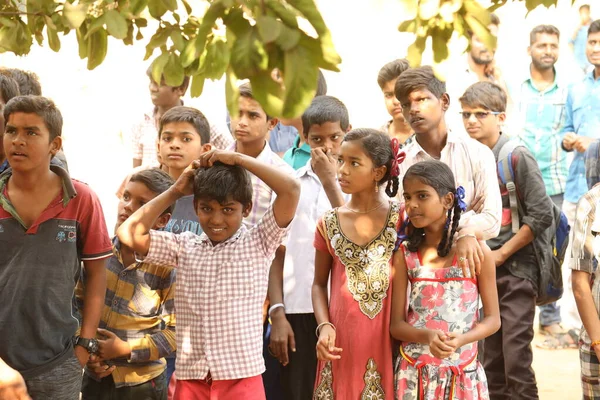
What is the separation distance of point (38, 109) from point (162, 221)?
818mm

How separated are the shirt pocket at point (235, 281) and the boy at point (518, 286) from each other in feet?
6.16

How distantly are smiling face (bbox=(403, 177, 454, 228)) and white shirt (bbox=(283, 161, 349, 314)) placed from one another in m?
0.73

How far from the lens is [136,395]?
4246mm

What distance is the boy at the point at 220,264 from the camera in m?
3.88

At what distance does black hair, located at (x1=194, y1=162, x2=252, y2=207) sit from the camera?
3.93 m

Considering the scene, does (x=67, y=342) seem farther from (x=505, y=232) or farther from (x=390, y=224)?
(x=505, y=232)

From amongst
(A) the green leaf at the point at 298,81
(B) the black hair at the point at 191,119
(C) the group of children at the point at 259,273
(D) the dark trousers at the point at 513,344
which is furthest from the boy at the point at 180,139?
(A) the green leaf at the point at 298,81

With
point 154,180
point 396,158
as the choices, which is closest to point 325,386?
point 396,158

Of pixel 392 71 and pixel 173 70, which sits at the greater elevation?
pixel 392 71

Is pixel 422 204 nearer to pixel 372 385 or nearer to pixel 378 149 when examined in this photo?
pixel 378 149

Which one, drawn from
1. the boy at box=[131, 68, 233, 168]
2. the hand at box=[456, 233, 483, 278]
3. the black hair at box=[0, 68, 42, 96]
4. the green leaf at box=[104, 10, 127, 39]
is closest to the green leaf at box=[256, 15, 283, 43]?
the green leaf at box=[104, 10, 127, 39]

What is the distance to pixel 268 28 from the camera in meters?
2.09

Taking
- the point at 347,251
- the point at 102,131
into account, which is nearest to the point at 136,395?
the point at 347,251

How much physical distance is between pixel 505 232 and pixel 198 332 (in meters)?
2.21
